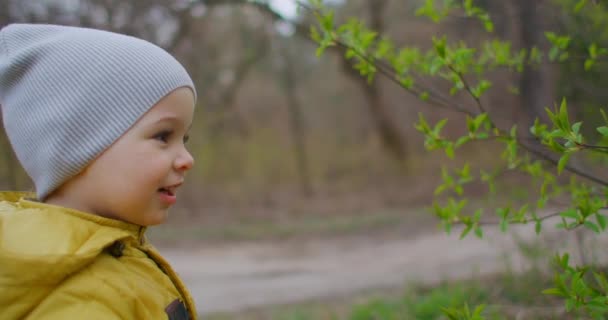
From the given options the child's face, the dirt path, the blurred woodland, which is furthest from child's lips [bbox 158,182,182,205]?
the blurred woodland

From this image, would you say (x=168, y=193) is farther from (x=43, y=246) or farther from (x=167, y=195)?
(x=43, y=246)

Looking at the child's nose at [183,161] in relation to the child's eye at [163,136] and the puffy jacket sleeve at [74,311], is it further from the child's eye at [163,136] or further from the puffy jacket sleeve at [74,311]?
the puffy jacket sleeve at [74,311]

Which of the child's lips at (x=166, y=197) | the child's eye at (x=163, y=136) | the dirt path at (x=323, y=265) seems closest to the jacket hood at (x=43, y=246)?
the child's lips at (x=166, y=197)

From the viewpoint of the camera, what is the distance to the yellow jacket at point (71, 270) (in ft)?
4.75

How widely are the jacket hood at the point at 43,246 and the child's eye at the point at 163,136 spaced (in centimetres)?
29

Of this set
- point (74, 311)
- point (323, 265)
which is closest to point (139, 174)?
point (74, 311)

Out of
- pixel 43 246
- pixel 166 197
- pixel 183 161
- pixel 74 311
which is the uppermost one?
pixel 183 161

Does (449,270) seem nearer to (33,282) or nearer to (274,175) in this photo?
(33,282)

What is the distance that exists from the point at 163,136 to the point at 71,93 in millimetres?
298

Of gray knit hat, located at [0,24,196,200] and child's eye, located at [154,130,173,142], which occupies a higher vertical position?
gray knit hat, located at [0,24,196,200]

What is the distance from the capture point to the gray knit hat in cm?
169

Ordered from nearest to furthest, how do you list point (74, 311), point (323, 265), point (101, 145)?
point (74, 311) < point (101, 145) < point (323, 265)

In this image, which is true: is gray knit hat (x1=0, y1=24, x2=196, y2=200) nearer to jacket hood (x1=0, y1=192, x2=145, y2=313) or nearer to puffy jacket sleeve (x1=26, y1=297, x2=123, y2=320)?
jacket hood (x1=0, y1=192, x2=145, y2=313)

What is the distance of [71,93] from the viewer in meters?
1.71
